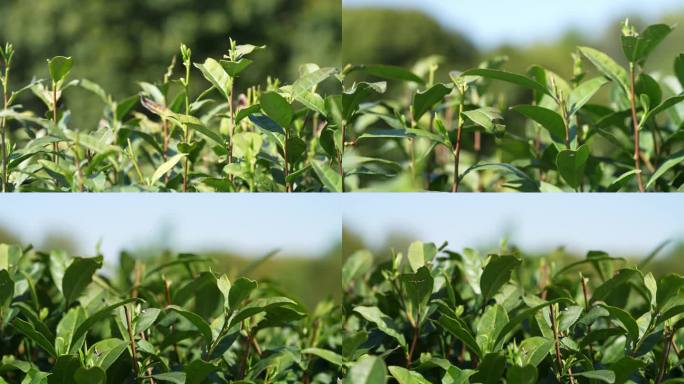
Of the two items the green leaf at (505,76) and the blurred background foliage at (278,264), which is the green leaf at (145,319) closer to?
the blurred background foliage at (278,264)

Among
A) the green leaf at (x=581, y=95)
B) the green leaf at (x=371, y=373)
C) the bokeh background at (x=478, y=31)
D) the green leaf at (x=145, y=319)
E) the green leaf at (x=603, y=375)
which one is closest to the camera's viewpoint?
the green leaf at (x=371, y=373)

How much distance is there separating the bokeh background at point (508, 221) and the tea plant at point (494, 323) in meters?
0.05

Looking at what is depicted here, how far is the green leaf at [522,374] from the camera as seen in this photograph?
53.6 inches

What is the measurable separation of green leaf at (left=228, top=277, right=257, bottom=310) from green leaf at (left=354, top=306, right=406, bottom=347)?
0.67 ft

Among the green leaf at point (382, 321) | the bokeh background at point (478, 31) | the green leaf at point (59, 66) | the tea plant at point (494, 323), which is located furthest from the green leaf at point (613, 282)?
the bokeh background at point (478, 31)

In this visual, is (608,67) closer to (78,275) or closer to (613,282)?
(613,282)

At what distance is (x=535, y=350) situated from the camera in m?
1.40

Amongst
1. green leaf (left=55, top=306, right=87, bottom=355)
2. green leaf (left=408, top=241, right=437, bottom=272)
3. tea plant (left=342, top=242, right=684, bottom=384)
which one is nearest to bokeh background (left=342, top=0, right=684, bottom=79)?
tea plant (left=342, top=242, right=684, bottom=384)

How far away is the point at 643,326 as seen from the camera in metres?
1.48

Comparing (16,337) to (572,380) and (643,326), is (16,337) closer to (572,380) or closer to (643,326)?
(572,380)

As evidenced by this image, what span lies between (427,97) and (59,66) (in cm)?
68

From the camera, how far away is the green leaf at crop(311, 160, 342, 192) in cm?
150

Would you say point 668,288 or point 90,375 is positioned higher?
point 668,288

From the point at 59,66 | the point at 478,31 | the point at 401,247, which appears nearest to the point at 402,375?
the point at 401,247
